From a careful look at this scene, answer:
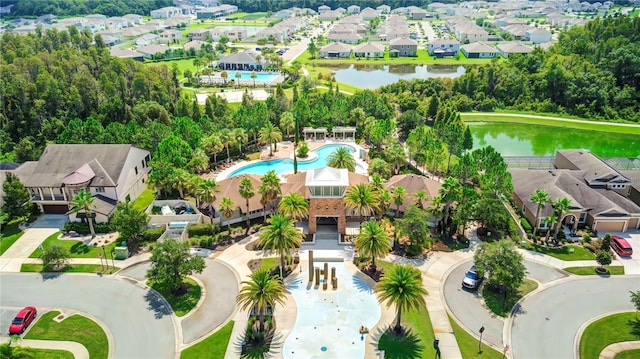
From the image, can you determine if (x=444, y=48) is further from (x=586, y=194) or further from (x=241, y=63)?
(x=586, y=194)

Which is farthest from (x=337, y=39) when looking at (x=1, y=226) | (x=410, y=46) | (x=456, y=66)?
(x=1, y=226)

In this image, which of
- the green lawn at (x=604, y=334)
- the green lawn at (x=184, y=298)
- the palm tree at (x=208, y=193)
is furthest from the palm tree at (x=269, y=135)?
the green lawn at (x=604, y=334)

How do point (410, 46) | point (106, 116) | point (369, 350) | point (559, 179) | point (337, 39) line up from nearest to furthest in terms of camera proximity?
1. point (369, 350)
2. point (559, 179)
3. point (106, 116)
4. point (410, 46)
5. point (337, 39)


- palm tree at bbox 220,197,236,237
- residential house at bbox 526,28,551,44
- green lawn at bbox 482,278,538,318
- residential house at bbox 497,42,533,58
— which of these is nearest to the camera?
green lawn at bbox 482,278,538,318

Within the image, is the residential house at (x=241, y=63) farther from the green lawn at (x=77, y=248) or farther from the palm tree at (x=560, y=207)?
the palm tree at (x=560, y=207)

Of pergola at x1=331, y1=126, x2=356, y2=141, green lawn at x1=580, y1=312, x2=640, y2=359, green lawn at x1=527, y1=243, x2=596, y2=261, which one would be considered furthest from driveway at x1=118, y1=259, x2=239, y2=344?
pergola at x1=331, y1=126, x2=356, y2=141

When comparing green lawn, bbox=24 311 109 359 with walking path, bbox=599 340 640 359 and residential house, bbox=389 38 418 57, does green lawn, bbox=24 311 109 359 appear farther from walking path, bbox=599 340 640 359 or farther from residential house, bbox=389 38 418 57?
residential house, bbox=389 38 418 57

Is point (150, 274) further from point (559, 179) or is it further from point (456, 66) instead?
Answer: point (456, 66)
